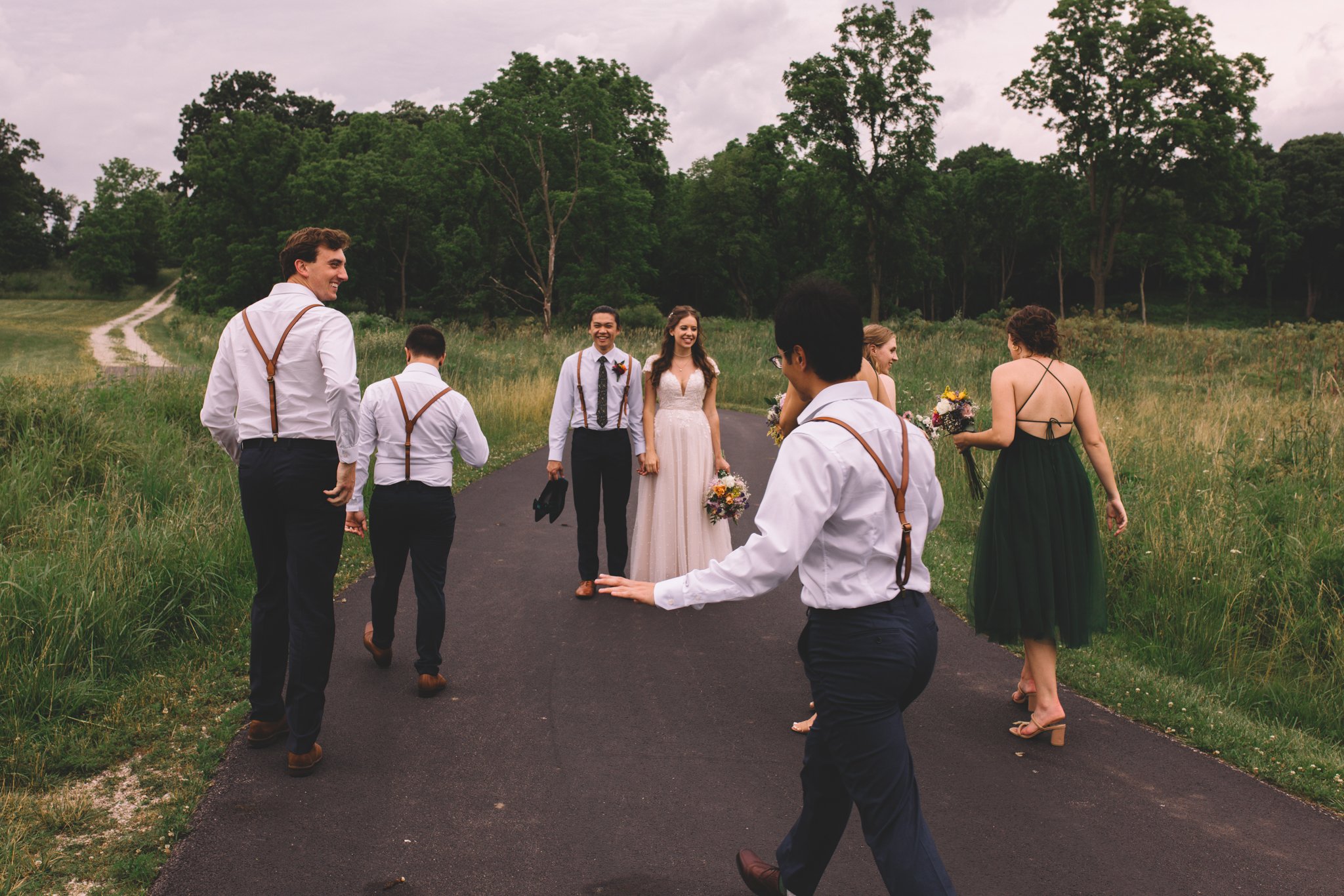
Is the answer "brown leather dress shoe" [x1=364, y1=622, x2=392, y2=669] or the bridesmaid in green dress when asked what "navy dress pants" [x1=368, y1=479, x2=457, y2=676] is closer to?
"brown leather dress shoe" [x1=364, y1=622, x2=392, y2=669]

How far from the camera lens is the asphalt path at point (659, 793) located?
3504mm

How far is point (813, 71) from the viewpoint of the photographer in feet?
153

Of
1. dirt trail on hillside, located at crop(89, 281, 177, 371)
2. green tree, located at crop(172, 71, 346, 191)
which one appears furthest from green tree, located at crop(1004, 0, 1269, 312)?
green tree, located at crop(172, 71, 346, 191)

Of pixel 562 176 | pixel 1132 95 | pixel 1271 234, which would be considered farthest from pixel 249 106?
pixel 1271 234

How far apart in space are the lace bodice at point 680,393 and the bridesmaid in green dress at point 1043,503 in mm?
2632

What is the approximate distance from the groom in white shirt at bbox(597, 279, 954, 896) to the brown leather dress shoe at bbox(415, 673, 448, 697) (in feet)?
10.1

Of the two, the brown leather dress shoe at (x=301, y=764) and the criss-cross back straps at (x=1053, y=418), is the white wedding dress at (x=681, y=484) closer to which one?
the criss-cross back straps at (x=1053, y=418)

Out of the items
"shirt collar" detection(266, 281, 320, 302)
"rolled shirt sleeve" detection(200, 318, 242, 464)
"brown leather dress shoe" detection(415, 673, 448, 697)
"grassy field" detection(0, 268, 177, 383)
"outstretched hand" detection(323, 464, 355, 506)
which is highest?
"grassy field" detection(0, 268, 177, 383)

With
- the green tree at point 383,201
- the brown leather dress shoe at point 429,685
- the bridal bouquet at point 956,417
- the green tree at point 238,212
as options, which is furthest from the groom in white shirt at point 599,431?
the green tree at point 238,212

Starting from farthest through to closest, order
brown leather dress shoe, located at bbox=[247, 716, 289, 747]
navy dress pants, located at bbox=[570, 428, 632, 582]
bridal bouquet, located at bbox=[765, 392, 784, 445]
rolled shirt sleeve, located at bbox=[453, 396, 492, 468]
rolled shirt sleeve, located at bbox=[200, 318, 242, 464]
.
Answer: navy dress pants, located at bbox=[570, 428, 632, 582], bridal bouquet, located at bbox=[765, 392, 784, 445], rolled shirt sleeve, located at bbox=[453, 396, 492, 468], brown leather dress shoe, located at bbox=[247, 716, 289, 747], rolled shirt sleeve, located at bbox=[200, 318, 242, 464]

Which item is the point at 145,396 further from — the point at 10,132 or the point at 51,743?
the point at 10,132

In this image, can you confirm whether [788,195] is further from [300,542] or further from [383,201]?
[300,542]

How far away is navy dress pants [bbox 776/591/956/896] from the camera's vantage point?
260cm

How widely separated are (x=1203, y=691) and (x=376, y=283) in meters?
59.3
